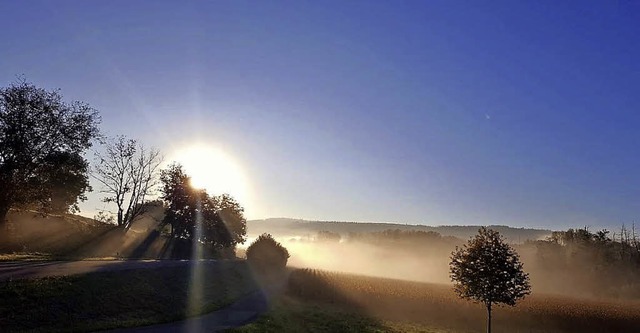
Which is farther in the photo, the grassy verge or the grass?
the grassy verge

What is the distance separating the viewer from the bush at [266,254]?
6400cm

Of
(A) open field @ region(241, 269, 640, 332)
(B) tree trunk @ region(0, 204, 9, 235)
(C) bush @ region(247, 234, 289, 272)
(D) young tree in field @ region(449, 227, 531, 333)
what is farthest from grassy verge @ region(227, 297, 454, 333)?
(C) bush @ region(247, 234, 289, 272)

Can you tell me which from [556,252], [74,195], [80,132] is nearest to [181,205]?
[74,195]

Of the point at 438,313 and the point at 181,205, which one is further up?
the point at 181,205

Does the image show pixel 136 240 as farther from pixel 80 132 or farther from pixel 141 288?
pixel 141 288

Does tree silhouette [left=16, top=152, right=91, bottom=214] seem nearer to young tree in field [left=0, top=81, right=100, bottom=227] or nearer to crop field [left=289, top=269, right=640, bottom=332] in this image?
young tree in field [left=0, top=81, right=100, bottom=227]

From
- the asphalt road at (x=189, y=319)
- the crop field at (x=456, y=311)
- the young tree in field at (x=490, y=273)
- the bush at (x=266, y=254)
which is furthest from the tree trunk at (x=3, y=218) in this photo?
the young tree in field at (x=490, y=273)

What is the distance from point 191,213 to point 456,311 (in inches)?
1813

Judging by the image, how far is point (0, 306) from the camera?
56.7 feet

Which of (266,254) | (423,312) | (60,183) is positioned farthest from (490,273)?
(60,183)

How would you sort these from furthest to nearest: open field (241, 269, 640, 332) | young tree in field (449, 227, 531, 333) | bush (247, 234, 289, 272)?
bush (247, 234, 289, 272)
open field (241, 269, 640, 332)
young tree in field (449, 227, 531, 333)

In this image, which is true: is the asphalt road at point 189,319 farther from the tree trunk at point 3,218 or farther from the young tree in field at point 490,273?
the tree trunk at point 3,218

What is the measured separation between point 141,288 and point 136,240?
41.4m

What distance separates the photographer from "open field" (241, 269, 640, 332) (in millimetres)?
35312
